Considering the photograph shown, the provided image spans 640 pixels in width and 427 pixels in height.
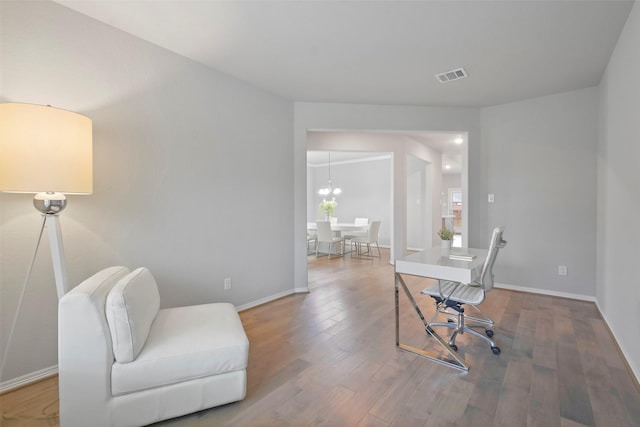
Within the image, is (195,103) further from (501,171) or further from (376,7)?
(501,171)

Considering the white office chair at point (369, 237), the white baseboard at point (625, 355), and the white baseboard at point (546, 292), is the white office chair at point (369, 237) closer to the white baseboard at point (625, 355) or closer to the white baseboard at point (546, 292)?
the white baseboard at point (546, 292)

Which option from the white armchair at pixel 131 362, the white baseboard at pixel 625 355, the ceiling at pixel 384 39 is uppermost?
the ceiling at pixel 384 39

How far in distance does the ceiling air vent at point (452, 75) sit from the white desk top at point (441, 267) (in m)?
1.92

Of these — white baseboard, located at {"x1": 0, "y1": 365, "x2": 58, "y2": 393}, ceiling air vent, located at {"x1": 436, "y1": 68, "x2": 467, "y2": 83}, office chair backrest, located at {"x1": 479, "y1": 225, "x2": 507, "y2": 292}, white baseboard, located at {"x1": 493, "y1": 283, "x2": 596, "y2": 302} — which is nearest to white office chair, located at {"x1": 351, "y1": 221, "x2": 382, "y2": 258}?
white baseboard, located at {"x1": 493, "y1": 283, "x2": 596, "y2": 302}

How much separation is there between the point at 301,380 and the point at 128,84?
103 inches

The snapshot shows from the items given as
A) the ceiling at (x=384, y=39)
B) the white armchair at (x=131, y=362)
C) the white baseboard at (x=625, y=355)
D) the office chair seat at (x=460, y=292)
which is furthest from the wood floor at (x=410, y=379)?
the ceiling at (x=384, y=39)

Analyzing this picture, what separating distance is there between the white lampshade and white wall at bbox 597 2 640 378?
361 cm

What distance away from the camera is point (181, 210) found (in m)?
2.74

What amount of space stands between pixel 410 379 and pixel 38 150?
2599 millimetres

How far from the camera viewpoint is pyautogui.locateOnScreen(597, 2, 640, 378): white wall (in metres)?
2.06

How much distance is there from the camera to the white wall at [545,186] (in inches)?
141

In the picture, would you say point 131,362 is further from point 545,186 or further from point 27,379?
point 545,186

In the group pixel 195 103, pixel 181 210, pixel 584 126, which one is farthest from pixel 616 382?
pixel 195 103

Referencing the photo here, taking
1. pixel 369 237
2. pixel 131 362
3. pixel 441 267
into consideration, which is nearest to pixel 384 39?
pixel 441 267
